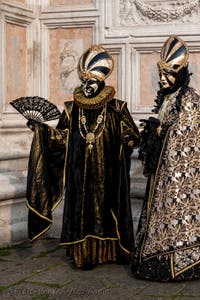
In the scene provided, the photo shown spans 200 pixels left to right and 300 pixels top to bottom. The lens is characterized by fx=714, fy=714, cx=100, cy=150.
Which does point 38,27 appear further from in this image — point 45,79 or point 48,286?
point 48,286

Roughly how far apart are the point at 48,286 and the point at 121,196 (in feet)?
3.44

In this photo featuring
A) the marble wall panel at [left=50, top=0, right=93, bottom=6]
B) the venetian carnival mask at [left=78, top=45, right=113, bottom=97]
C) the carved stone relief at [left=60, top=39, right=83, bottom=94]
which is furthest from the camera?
the carved stone relief at [left=60, top=39, right=83, bottom=94]

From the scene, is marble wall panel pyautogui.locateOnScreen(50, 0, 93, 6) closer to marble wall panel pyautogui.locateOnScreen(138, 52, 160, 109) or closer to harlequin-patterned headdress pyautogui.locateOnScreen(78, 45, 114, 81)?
marble wall panel pyautogui.locateOnScreen(138, 52, 160, 109)

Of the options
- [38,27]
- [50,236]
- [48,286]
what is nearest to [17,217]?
[50,236]

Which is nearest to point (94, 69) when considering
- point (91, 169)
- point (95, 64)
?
point (95, 64)

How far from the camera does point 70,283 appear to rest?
5.81 m

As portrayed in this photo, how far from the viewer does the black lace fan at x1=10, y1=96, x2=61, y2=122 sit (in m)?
6.34

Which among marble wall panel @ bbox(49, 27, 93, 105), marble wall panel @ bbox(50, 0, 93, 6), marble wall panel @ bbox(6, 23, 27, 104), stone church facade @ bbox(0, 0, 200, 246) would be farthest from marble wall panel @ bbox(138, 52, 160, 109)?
marble wall panel @ bbox(6, 23, 27, 104)

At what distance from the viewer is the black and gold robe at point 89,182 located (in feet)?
20.3

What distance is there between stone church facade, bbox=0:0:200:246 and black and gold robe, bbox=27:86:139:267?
1177 mm

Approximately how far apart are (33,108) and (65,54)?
222cm

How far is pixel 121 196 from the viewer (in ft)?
20.5

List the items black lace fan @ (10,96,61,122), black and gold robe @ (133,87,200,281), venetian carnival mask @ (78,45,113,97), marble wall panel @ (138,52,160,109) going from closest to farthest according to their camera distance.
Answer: black and gold robe @ (133,87,200,281), venetian carnival mask @ (78,45,113,97), black lace fan @ (10,96,61,122), marble wall panel @ (138,52,160,109)

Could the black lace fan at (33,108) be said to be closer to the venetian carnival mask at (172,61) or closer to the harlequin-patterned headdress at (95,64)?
the harlequin-patterned headdress at (95,64)
